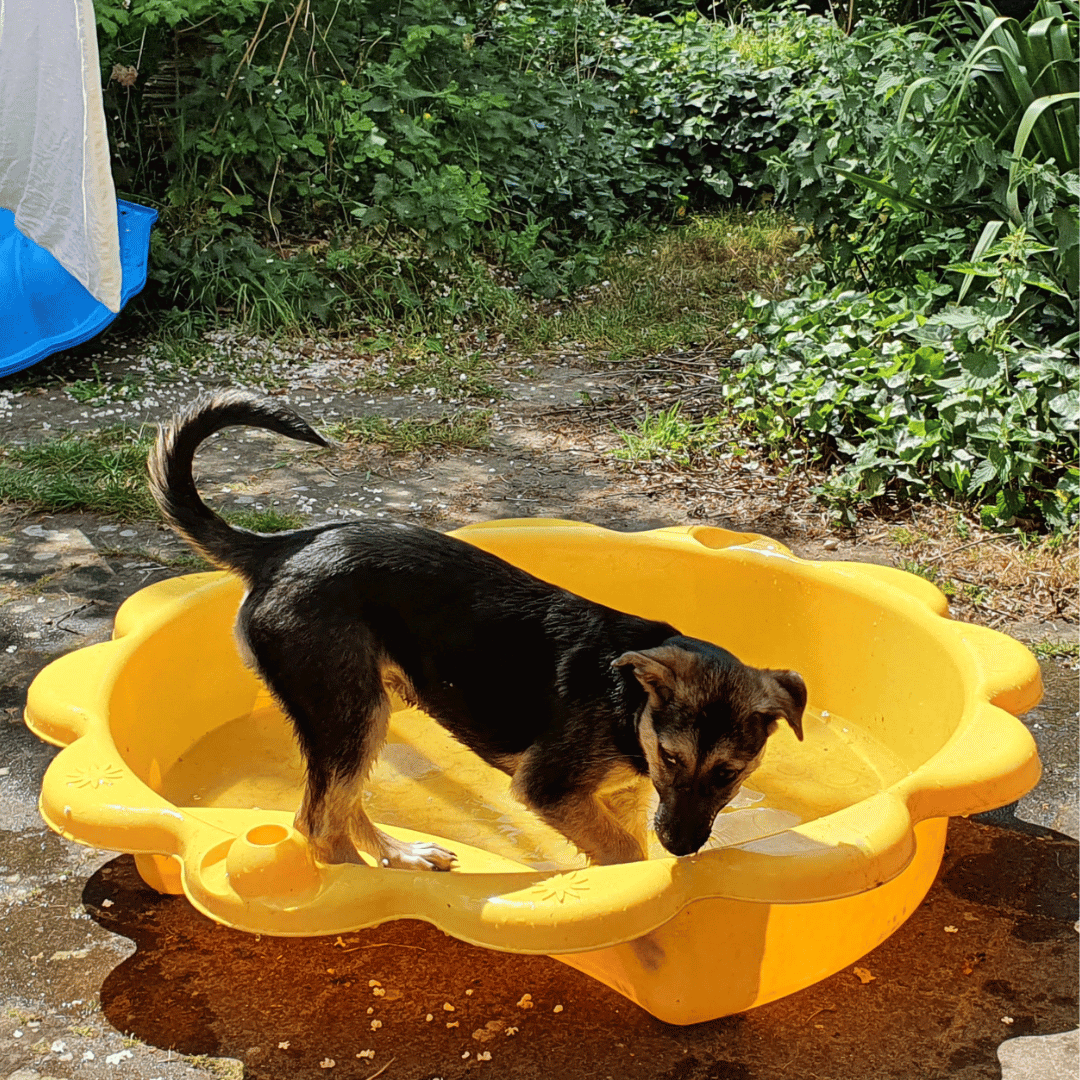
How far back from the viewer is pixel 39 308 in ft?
23.0

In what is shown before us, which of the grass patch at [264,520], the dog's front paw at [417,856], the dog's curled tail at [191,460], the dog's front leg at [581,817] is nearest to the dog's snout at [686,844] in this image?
the dog's front leg at [581,817]

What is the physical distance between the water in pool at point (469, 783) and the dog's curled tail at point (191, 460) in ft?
3.12

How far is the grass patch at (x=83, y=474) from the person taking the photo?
544 cm

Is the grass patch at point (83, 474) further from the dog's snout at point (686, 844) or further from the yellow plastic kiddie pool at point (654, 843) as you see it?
the dog's snout at point (686, 844)

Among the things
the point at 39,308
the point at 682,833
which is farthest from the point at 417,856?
the point at 39,308

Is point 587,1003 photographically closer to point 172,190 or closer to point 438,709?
point 438,709

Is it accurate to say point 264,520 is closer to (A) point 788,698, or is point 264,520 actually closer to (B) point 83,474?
(B) point 83,474

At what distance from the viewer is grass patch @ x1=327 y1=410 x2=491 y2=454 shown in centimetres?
637

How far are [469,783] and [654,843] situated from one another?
0.67 meters

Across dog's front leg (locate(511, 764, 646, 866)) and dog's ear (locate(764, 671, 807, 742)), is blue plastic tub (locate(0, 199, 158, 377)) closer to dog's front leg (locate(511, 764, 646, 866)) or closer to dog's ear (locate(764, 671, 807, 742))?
dog's front leg (locate(511, 764, 646, 866))

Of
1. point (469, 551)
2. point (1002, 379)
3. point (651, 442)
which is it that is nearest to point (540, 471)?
point (651, 442)

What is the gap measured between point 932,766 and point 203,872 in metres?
1.70

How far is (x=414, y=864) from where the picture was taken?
3180mm

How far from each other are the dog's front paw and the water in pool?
1.20ft
